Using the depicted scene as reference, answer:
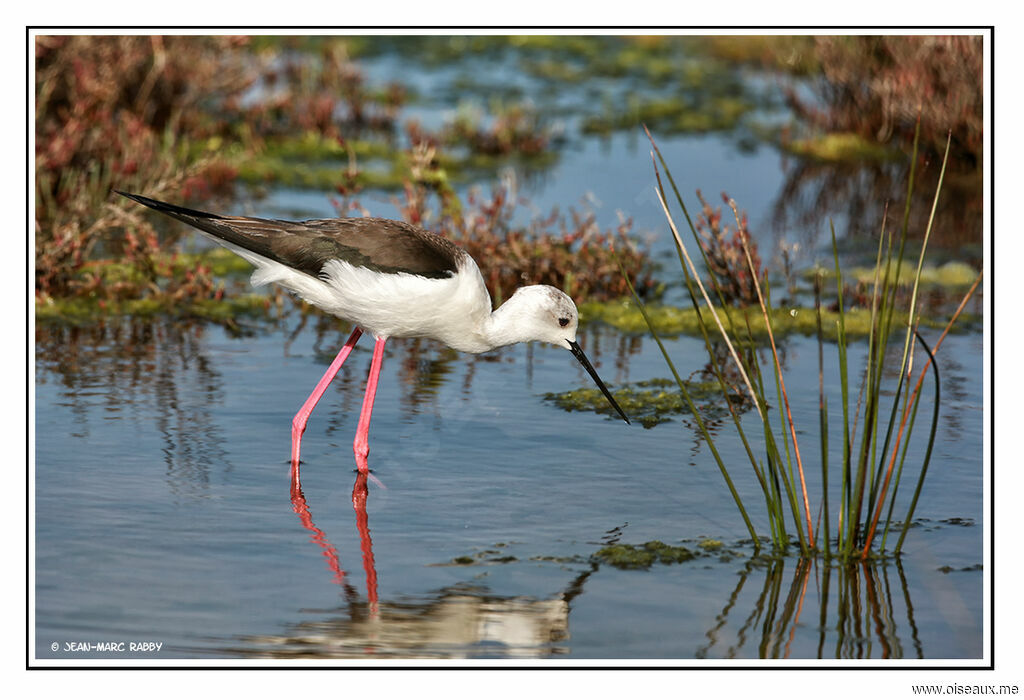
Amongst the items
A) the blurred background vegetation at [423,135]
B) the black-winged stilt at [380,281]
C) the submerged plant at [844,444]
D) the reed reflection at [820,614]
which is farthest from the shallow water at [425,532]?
the blurred background vegetation at [423,135]

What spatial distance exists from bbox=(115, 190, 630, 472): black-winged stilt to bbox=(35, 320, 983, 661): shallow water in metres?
0.43

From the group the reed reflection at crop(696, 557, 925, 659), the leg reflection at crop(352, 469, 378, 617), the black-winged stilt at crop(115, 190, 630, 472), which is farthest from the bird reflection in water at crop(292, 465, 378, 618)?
the reed reflection at crop(696, 557, 925, 659)

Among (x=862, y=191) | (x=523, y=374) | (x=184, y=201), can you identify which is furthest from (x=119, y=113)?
(x=862, y=191)

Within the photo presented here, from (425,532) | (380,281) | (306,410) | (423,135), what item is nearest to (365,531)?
(425,532)

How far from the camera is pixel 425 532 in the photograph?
4492 mm

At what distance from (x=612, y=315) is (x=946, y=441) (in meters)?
2.46

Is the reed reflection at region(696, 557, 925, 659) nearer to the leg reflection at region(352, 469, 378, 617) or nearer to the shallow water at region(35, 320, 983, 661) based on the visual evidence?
the shallow water at region(35, 320, 983, 661)

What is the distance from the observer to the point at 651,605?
3.95m

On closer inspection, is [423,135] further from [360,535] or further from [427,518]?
[360,535]

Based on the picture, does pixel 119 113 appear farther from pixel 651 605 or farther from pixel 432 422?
pixel 651 605

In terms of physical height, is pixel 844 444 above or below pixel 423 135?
below

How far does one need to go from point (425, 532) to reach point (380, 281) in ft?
3.85

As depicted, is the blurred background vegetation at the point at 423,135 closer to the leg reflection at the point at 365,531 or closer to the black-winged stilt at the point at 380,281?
the black-winged stilt at the point at 380,281

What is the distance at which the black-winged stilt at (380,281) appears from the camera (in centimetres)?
520
